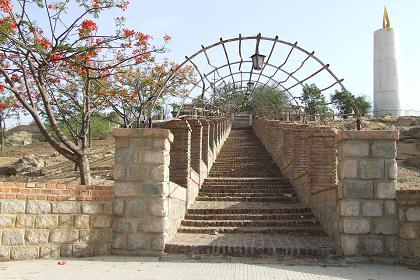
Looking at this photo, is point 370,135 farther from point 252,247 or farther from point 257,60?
point 257,60

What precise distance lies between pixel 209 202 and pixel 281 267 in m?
4.92

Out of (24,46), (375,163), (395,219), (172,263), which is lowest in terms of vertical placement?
(172,263)

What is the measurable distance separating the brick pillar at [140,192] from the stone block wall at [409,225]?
11.1 feet

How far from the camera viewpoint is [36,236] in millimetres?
5992

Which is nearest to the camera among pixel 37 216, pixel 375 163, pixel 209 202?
pixel 37 216

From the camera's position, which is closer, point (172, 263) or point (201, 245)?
point (172, 263)

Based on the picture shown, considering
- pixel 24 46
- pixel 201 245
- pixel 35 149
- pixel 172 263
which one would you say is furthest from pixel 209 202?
pixel 35 149

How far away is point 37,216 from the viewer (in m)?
6.02

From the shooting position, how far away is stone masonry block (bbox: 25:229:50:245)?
5927 millimetres

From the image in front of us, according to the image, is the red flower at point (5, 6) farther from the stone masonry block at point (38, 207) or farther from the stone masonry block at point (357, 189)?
the stone masonry block at point (357, 189)

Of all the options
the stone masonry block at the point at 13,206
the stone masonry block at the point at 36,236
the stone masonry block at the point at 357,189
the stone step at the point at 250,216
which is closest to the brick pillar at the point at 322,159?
the stone step at the point at 250,216

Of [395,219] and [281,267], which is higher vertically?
[395,219]

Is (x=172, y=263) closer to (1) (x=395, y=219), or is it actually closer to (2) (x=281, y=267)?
(2) (x=281, y=267)

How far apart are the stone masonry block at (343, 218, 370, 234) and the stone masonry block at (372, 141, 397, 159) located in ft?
3.18
